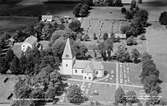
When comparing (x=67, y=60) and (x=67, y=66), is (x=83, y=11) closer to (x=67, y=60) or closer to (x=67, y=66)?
(x=67, y=66)

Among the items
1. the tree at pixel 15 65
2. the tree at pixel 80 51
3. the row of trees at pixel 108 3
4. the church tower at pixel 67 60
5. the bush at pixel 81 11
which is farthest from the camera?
the row of trees at pixel 108 3

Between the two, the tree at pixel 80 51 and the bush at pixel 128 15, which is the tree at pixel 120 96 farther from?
the bush at pixel 128 15

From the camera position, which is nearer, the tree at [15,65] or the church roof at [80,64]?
the church roof at [80,64]

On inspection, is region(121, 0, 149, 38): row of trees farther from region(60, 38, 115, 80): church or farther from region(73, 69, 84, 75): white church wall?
region(73, 69, 84, 75): white church wall

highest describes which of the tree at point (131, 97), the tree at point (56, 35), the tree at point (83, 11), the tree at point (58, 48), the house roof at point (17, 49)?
the tree at point (83, 11)

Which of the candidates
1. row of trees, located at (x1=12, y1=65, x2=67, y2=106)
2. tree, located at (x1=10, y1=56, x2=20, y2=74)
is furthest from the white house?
row of trees, located at (x1=12, y1=65, x2=67, y2=106)

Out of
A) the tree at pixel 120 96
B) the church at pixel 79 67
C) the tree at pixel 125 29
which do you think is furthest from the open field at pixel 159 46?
the church at pixel 79 67

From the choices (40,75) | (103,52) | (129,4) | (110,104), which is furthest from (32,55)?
(129,4)

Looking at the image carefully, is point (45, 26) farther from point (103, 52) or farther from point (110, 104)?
point (110, 104)
